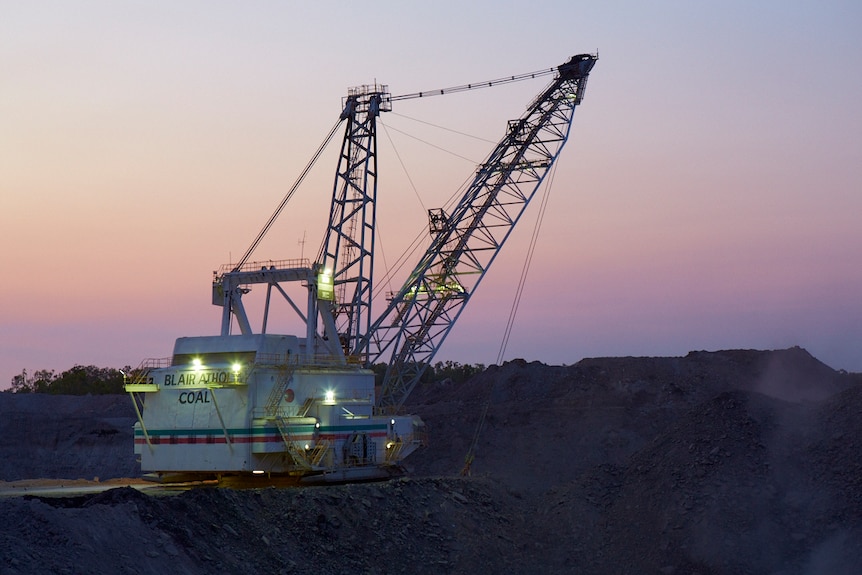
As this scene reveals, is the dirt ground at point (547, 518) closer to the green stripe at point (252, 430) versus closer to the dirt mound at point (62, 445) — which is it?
the green stripe at point (252, 430)

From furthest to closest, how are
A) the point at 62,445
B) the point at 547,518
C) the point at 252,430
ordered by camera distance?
the point at 62,445 → the point at 547,518 → the point at 252,430

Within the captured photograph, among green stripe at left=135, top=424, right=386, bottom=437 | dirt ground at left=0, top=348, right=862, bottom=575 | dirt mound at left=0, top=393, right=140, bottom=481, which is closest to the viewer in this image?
dirt ground at left=0, top=348, right=862, bottom=575

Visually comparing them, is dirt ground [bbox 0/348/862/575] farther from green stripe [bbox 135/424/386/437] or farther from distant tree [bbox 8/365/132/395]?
distant tree [bbox 8/365/132/395]

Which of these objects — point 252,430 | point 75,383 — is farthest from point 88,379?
point 252,430

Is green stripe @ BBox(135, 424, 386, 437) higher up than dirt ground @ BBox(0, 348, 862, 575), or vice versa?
green stripe @ BBox(135, 424, 386, 437)

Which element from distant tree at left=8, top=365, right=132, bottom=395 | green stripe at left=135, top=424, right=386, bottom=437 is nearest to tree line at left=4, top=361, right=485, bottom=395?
distant tree at left=8, top=365, right=132, bottom=395

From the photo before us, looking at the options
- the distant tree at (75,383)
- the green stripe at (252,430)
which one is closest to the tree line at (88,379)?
the distant tree at (75,383)

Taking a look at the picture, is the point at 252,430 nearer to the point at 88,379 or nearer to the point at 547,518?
the point at 547,518

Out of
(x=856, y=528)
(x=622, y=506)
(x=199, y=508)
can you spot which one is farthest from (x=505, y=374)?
(x=199, y=508)

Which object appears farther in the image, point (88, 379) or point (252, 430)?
point (88, 379)

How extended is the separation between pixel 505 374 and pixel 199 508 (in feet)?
165

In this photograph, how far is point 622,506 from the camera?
34.5m

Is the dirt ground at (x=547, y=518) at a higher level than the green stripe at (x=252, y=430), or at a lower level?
lower

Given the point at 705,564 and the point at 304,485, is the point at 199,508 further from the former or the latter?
the point at 705,564
